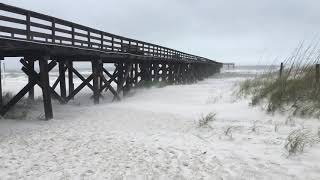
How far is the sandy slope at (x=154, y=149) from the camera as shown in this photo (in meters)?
5.20

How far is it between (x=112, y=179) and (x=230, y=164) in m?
1.59

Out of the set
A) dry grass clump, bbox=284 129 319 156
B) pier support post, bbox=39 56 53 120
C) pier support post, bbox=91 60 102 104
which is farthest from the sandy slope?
pier support post, bbox=91 60 102 104

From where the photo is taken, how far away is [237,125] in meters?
7.85

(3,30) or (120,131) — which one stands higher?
(3,30)

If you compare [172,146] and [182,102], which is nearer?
[172,146]

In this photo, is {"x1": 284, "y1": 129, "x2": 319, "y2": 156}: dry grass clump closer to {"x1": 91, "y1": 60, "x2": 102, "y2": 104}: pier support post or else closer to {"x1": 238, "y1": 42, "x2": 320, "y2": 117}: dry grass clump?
{"x1": 238, "y1": 42, "x2": 320, "y2": 117}: dry grass clump

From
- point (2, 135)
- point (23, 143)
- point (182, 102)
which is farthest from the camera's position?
point (182, 102)

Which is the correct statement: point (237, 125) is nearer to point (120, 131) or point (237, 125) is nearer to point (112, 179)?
point (120, 131)

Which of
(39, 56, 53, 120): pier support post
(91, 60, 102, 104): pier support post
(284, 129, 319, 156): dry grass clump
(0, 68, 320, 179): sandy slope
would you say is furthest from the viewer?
(91, 60, 102, 104): pier support post

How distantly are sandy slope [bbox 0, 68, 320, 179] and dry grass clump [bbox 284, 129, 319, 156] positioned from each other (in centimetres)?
12

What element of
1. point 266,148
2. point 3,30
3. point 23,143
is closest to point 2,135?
point 23,143

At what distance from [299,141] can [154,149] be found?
2.18 m

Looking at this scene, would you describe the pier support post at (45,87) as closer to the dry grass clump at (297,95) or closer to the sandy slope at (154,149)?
the sandy slope at (154,149)

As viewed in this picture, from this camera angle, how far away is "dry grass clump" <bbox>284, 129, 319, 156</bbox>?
5.76 metres
